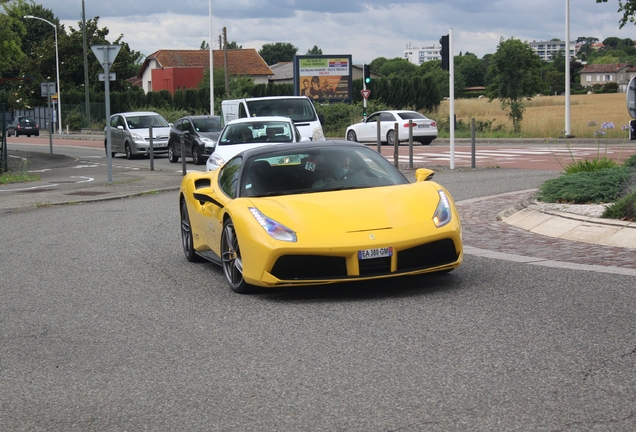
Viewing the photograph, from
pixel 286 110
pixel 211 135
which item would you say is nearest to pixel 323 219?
pixel 286 110

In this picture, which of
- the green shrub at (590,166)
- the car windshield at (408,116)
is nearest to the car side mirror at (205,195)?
the green shrub at (590,166)

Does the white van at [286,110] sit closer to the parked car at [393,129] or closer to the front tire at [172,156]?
the front tire at [172,156]

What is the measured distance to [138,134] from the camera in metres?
34.3

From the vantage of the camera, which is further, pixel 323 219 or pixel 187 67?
pixel 187 67

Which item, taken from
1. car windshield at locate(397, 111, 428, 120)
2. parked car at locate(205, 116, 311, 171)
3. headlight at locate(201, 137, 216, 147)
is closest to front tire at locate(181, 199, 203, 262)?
parked car at locate(205, 116, 311, 171)

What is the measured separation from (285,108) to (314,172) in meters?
18.0

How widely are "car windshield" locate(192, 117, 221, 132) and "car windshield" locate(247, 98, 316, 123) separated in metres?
3.85

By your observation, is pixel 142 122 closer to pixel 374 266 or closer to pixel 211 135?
pixel 211 135

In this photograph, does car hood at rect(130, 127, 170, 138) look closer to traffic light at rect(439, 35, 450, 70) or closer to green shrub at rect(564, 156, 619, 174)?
traffic light at rect(439, 35, 450, 70)

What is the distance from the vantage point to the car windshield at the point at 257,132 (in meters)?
20.4

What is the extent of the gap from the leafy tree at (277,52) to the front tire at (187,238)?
169m

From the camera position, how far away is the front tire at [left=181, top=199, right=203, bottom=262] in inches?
392

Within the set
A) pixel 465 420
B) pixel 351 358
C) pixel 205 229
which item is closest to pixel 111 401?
pixel 351 358

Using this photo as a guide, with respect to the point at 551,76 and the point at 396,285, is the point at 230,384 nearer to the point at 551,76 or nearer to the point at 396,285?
the point at 396,285
